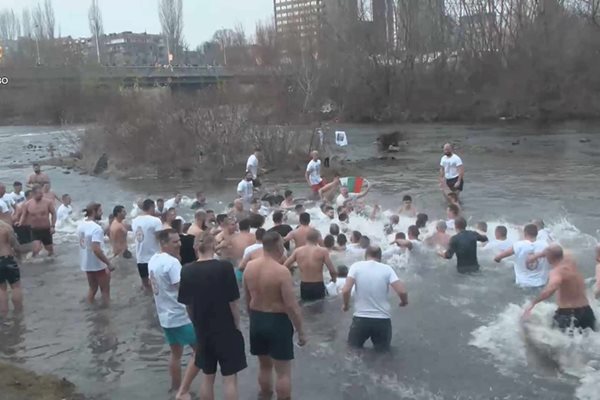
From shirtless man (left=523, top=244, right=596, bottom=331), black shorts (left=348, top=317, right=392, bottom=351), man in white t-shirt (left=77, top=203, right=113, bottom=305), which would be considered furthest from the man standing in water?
man in white t-shirt (left=77, top=203, right=113, bottom=305)

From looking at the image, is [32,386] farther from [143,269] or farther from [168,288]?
[143,269]

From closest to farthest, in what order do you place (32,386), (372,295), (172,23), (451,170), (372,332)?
(32,386), (372,295), (372,332), (451,170), (172,23)

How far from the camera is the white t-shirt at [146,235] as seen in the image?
1048 cm

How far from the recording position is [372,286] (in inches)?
306

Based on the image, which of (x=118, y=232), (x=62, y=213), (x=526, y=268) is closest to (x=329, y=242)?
(x=526, y=268)

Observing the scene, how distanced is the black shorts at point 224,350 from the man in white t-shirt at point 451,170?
13159 millimetres

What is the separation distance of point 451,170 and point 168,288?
12.9 metres

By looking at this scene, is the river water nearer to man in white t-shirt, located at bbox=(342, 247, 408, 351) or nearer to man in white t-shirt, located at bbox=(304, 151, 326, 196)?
man in white t-shirt, located at bbox=(342, 247, 408, 351)

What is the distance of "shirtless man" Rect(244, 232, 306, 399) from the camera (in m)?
6.29

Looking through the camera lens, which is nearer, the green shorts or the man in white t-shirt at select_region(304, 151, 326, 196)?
the green shorts

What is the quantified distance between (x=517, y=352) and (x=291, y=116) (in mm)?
22834

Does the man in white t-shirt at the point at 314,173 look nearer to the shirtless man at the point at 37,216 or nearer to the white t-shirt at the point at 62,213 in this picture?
the white t-shirt at the point at 62,213

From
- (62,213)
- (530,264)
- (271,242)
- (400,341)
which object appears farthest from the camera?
(62,213)

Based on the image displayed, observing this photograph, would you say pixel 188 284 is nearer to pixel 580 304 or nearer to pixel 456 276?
pixel 580 304
